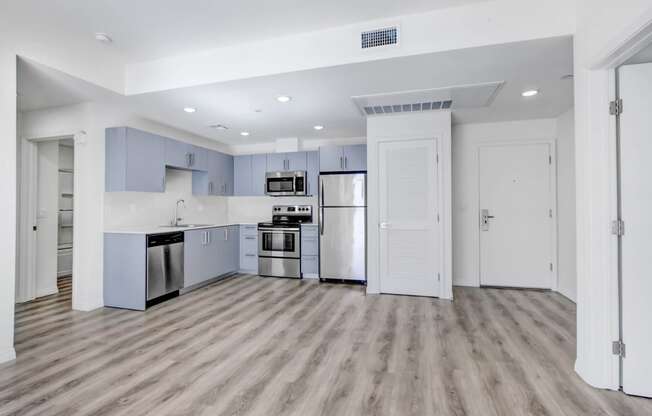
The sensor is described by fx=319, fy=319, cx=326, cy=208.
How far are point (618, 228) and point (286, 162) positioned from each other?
14.8 feet

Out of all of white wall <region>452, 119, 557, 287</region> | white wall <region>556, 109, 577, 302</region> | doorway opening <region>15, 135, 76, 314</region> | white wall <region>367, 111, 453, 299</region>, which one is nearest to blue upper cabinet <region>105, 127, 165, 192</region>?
doorway opening <region>15, 135, 76, 314</region>

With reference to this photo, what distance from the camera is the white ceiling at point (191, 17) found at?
2320 mm

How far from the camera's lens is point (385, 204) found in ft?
13.9

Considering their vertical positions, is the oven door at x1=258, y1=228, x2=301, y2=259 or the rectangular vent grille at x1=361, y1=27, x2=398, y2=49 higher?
the rectangular vent grille at x1=361, y1=27, x2=398, y2=49

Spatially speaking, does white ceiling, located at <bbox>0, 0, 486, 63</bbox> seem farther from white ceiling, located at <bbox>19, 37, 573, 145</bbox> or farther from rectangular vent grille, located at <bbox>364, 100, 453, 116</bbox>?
rectangular vent grille, located at <bbox>364, 100, 453, 116</bbox>

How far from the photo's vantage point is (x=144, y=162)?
4.05 metres

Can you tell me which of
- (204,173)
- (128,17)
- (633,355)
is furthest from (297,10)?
(204,173)

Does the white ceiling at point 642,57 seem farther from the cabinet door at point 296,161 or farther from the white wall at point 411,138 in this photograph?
the cabinet door at point 296,161

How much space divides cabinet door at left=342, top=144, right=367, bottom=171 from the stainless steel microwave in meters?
0.87

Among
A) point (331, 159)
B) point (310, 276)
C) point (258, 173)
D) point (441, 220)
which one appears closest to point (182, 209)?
point (258, 173)

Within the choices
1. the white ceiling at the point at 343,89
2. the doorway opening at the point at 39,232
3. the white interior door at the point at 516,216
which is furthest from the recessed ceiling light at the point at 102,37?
the white interior door at the point at 516,216

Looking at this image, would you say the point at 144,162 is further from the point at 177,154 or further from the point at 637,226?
the point at 637,226

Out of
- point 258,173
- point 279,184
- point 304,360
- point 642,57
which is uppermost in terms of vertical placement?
point 642,57

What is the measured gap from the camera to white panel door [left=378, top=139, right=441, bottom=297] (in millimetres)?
4102
